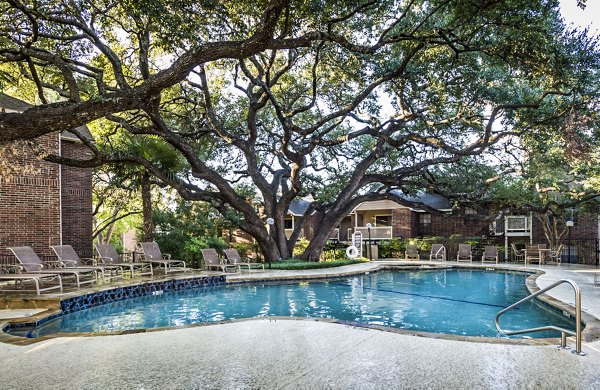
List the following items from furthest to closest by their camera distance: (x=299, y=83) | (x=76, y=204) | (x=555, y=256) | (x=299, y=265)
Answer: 1. (x=555, y=256)
2. (x=299, y=83)
3. (x=299, y=265)
4. (x=76, y=204)

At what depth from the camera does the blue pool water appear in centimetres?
804

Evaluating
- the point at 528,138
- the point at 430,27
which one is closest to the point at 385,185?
the point at 528,138

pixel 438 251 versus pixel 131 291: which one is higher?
pixel 131 291

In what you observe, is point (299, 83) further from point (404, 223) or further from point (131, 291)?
point (404, 223)

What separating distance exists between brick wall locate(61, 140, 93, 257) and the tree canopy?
52.8 inches

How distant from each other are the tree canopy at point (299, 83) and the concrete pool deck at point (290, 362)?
9.63 feet

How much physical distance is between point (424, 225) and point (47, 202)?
75.2ft

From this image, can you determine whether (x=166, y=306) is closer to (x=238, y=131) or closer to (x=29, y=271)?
(x=29, y=271)

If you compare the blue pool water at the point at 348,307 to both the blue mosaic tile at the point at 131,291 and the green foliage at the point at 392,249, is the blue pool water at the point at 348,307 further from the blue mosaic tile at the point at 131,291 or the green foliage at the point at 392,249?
the green foliage at the point at 392,249

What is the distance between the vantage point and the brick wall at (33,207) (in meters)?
12.0

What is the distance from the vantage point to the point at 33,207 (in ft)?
41.5

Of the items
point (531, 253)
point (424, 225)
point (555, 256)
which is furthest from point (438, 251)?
point (424, 225)

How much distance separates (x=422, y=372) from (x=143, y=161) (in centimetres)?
1229

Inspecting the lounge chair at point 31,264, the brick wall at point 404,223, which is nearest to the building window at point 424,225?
the brick wall at point 404,223
